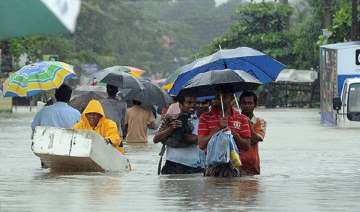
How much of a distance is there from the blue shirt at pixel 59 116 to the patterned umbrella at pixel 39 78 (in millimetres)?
3304

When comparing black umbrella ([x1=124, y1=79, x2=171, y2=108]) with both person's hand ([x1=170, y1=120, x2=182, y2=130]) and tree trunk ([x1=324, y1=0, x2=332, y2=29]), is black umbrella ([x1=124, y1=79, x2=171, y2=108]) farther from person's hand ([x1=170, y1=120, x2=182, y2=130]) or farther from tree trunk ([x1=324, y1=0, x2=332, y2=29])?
tree trunk ([x1=324, y1=0, x2=332, y2=29])

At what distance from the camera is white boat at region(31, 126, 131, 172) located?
51.8 feet

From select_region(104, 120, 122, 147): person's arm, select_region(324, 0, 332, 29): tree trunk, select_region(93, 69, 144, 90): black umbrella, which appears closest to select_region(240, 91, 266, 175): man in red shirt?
select_region(104, 120, 122, 147): person's arm

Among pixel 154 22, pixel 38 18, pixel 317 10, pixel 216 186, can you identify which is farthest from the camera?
pixel 154 22

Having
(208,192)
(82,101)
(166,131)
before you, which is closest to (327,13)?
(82,101)

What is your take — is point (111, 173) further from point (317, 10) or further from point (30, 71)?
point (317, 10)

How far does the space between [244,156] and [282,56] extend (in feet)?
207

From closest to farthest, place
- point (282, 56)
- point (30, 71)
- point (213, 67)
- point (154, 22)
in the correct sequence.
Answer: point (213, 67)
point (30, 71)
point (282, 56)
point (154, 22)

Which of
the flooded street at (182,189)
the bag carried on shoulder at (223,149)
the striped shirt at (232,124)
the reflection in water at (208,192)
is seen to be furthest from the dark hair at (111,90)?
the striped shirt at (232,124)

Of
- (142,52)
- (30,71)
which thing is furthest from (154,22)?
(30,71)

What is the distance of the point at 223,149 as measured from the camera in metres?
13.5

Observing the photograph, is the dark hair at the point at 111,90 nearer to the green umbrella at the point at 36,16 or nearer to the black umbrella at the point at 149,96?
the black umbrella at the point at 149,96

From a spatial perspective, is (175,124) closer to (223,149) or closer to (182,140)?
(182,140)

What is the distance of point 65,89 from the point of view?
1675 cm
